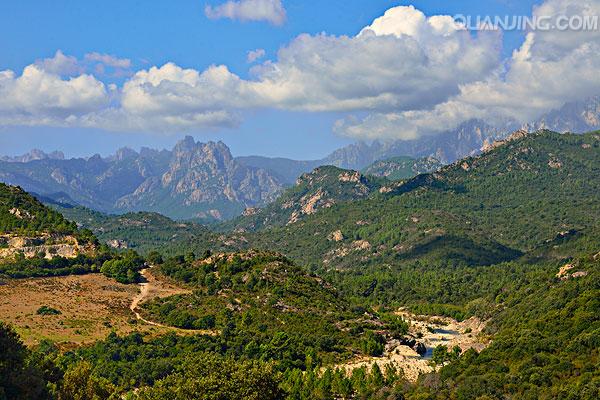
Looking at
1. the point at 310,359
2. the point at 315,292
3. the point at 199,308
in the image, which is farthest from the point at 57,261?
the point at 310,359

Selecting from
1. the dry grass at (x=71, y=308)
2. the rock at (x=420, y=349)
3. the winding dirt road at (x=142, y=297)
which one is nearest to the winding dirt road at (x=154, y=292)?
the winding dirt road at (x=142, y=297)

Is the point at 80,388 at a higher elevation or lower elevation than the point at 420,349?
higher

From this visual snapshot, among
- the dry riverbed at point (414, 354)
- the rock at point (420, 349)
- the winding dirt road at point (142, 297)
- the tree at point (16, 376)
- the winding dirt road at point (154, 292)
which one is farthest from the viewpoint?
the rock at point (420, 349)

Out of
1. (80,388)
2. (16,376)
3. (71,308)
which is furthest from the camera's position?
(71,308)

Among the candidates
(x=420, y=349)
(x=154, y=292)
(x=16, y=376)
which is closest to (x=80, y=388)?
(x=16, y=376)

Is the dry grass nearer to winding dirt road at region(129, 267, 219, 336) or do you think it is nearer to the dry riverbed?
winding dirt road at region(129, 267, 219, 336)

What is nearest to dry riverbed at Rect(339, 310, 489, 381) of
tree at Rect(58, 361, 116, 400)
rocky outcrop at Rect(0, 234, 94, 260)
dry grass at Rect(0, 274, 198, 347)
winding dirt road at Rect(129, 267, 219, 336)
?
winding dirt road at Rect(129, 267, 219, 336)

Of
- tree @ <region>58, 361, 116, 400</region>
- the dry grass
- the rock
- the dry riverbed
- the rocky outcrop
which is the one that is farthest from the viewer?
the rocky outcrop

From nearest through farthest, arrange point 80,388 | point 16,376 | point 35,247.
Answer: point 16,376, point 80,388, point 35,247

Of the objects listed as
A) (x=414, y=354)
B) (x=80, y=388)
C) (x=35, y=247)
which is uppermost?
(x=35, y=247)

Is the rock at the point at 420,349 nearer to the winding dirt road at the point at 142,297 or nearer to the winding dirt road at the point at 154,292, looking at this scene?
the winding dirt road at the point at 154,292

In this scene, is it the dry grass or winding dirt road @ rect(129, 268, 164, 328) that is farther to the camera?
winding dirt road @ rect(129, 268, 164, 328)

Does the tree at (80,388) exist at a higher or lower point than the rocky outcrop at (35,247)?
lower

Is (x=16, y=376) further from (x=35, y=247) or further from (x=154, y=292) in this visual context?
(x=35, y=247)
